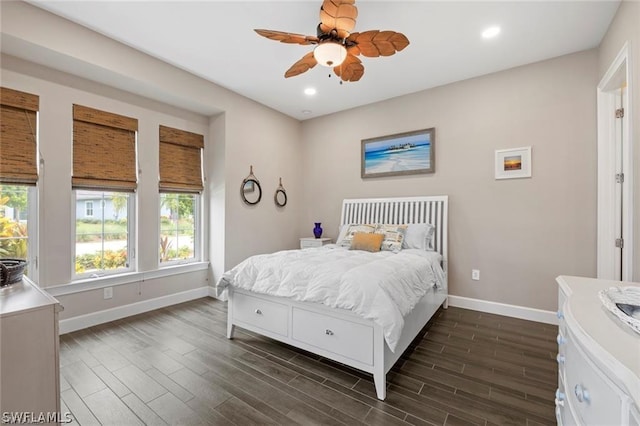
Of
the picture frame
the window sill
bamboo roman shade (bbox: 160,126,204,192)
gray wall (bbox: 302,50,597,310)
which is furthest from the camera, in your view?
bamboo roman shade (bbox: 160,126,204,192)

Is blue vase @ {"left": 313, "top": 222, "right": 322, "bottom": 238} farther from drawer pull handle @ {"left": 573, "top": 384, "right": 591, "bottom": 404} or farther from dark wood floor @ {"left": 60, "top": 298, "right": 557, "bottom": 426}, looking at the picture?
drawer pull handle @ {"left": 573, "top": 384, "right": 591, "bottom": 404}

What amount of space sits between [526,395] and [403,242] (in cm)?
192

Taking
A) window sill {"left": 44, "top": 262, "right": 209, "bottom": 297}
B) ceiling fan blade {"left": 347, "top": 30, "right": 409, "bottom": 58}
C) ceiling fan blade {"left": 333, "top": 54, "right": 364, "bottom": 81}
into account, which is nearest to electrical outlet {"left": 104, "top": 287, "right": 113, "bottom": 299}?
window sill {"left": 44, "top": 262, "right": 209, "bottom": 297}

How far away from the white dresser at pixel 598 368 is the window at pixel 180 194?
13.7 feet

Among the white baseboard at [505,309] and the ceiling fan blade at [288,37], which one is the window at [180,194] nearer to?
the ceiling fan blade at [288,37]

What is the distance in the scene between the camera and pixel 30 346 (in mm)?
1253

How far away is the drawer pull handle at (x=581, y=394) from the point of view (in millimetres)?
874

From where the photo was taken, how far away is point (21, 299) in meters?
1.34

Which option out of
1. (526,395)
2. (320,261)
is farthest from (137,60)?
(526,395)

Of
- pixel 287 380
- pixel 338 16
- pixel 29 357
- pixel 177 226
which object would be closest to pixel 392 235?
pixel 287 380

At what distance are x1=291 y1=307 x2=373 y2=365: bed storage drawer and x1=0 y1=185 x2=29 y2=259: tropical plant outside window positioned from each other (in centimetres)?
276

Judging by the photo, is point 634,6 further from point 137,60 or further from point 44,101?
point 44,101

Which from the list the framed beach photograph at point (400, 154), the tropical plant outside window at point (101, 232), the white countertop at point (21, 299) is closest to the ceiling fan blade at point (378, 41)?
the framed beach photograph at point (400, 154)

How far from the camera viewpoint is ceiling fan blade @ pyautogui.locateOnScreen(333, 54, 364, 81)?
2.50 m
